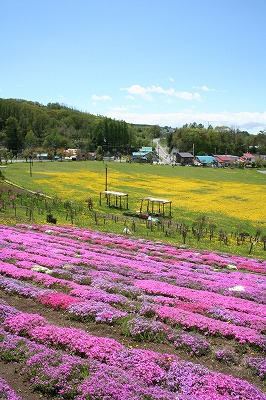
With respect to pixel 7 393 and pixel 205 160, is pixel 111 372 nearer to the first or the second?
pixel 7 393

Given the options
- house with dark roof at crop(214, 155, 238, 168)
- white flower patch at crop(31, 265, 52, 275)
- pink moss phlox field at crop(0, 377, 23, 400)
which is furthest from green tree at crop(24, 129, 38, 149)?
pink moss phlox field at crop(0, 377, 23, 400)

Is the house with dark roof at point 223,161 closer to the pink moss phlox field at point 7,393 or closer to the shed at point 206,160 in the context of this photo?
the shed at point 206,160

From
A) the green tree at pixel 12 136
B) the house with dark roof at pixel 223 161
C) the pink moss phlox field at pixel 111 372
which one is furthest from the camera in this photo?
the green tree at pixel 12 136

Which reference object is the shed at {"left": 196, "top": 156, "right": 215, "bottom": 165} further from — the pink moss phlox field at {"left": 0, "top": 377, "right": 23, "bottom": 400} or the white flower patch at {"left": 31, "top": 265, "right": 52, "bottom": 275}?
the pink moss phlox field at {"left": 0, "top": 377, "right": 23, "bottom": 400}

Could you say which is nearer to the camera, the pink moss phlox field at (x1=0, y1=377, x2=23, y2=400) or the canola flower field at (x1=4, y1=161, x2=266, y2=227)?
the pink moss phlox field at (x1=0, y1=377, x2=23, y2=400)

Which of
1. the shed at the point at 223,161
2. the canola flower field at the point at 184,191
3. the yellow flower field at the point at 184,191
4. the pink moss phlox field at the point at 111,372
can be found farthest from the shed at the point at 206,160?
the pink moss phlox field at the point at 111,372

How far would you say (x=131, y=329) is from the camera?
1213 cm

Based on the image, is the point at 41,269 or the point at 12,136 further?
the point at 12,136

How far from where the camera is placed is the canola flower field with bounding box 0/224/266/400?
29.5 feet

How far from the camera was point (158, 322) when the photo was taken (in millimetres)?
12766

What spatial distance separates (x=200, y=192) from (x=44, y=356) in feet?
249

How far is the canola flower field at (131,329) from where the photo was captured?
9.00 metres

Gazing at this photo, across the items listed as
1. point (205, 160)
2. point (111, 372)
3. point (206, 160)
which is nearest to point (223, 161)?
point (206, 160)

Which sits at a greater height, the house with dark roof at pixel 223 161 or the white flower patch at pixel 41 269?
the house with dark roof at pixel 223 161
